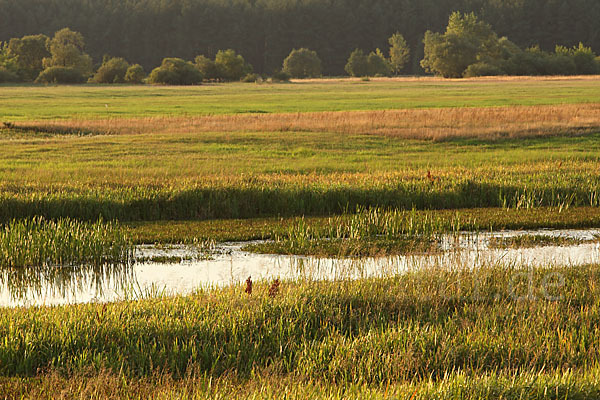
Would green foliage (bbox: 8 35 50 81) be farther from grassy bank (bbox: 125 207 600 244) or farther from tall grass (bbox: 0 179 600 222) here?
grassy bank (bbox: 125 207 600 244)

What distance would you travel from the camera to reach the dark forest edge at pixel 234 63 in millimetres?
116750

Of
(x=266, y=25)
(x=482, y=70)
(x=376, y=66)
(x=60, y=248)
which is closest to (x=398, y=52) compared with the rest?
(x=376, y=66)

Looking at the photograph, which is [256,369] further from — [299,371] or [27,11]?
[27,11]

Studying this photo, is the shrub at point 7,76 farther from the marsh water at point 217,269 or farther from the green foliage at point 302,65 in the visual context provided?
the marsh water at point 217,269

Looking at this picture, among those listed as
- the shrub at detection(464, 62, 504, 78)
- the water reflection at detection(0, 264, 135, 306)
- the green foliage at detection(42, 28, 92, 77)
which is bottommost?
the water reflection at detection(0, 264, 135, 306)

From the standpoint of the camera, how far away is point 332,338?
9062mm

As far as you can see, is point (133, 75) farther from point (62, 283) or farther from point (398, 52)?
point (62, 283)

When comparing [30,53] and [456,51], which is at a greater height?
[30,53]

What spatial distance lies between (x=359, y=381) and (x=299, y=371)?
787mm

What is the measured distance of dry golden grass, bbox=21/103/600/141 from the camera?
35.5 m

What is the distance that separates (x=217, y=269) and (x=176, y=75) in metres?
104

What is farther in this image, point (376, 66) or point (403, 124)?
point (376, 66)

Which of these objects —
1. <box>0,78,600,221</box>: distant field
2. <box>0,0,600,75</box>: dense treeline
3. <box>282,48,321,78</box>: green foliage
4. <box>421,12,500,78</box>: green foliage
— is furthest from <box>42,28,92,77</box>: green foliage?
<box>0,78,600,221</box>: distant field

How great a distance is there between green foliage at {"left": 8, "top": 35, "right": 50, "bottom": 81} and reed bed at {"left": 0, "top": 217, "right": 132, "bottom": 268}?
117932 millimetres
